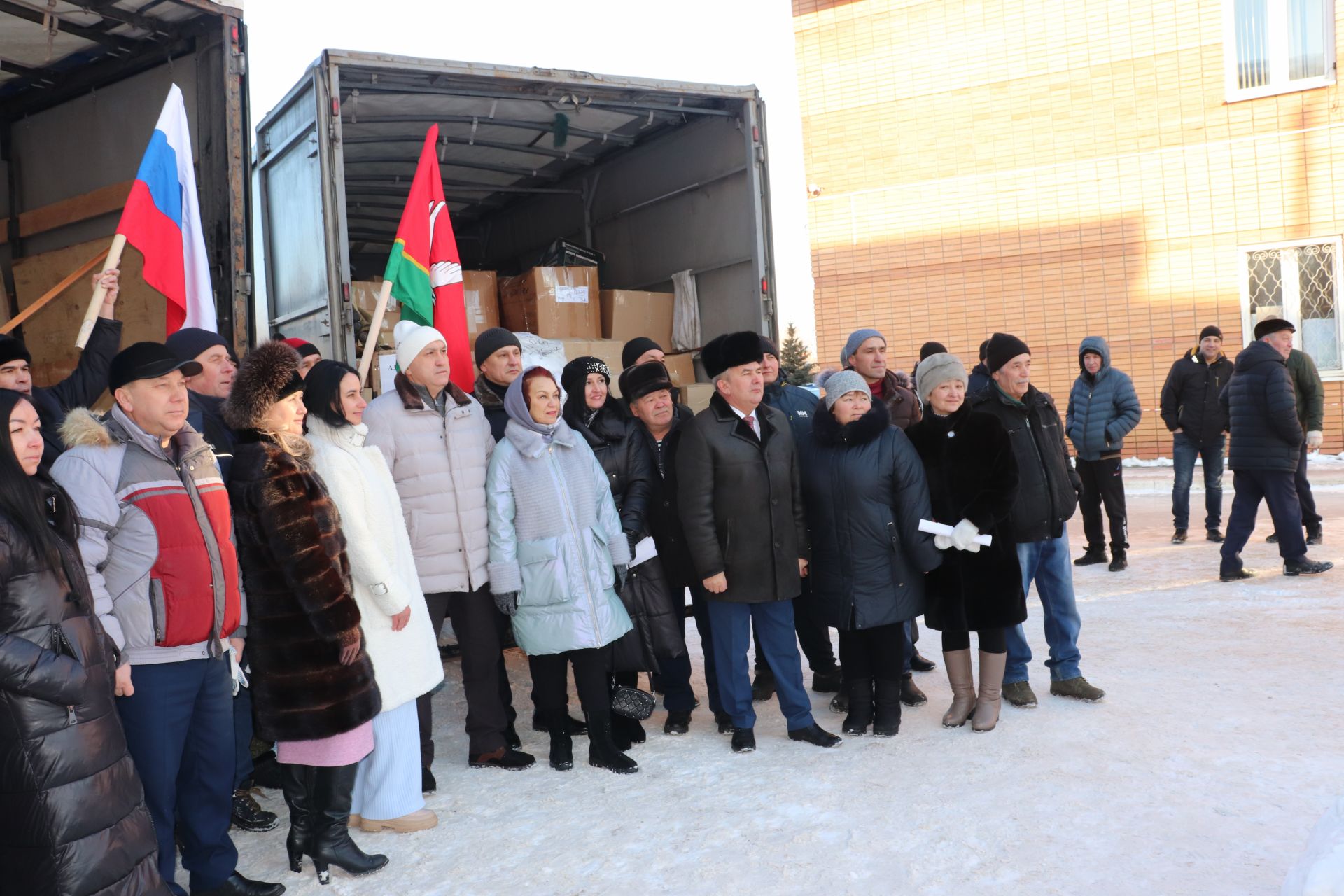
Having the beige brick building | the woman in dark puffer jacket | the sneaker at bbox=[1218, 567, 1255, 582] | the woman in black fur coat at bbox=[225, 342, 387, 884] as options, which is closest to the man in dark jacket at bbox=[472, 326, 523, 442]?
the woman in black fur coat at bbox=[225, 342, 387, 884]

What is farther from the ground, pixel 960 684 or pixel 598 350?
pixel 598 350

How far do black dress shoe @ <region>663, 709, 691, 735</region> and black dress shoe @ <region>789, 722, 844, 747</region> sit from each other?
1.62ft

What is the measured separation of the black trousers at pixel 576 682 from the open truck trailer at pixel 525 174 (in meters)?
2.33

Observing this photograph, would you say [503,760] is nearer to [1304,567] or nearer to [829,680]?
[829,680]

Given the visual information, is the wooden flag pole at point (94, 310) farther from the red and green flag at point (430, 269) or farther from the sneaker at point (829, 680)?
the sneaker at point (829, 680)

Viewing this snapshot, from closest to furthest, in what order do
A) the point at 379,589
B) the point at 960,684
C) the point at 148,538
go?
the point at 148,538, the point at 379,589, the point at 960,684

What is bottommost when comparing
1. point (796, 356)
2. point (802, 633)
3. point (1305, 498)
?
point (802, 633)

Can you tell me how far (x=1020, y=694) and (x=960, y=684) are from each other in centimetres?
34

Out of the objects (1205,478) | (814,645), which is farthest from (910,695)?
(1205,478)

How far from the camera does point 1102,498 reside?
8086mm

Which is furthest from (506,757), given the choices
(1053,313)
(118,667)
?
(1053,313)

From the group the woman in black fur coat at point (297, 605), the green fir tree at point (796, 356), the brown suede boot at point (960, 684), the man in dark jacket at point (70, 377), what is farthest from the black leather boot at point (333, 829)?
the green fir tree at point (796, 356)

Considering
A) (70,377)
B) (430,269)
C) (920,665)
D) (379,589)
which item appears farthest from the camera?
(920,665)

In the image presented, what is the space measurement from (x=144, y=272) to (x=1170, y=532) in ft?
26.5
